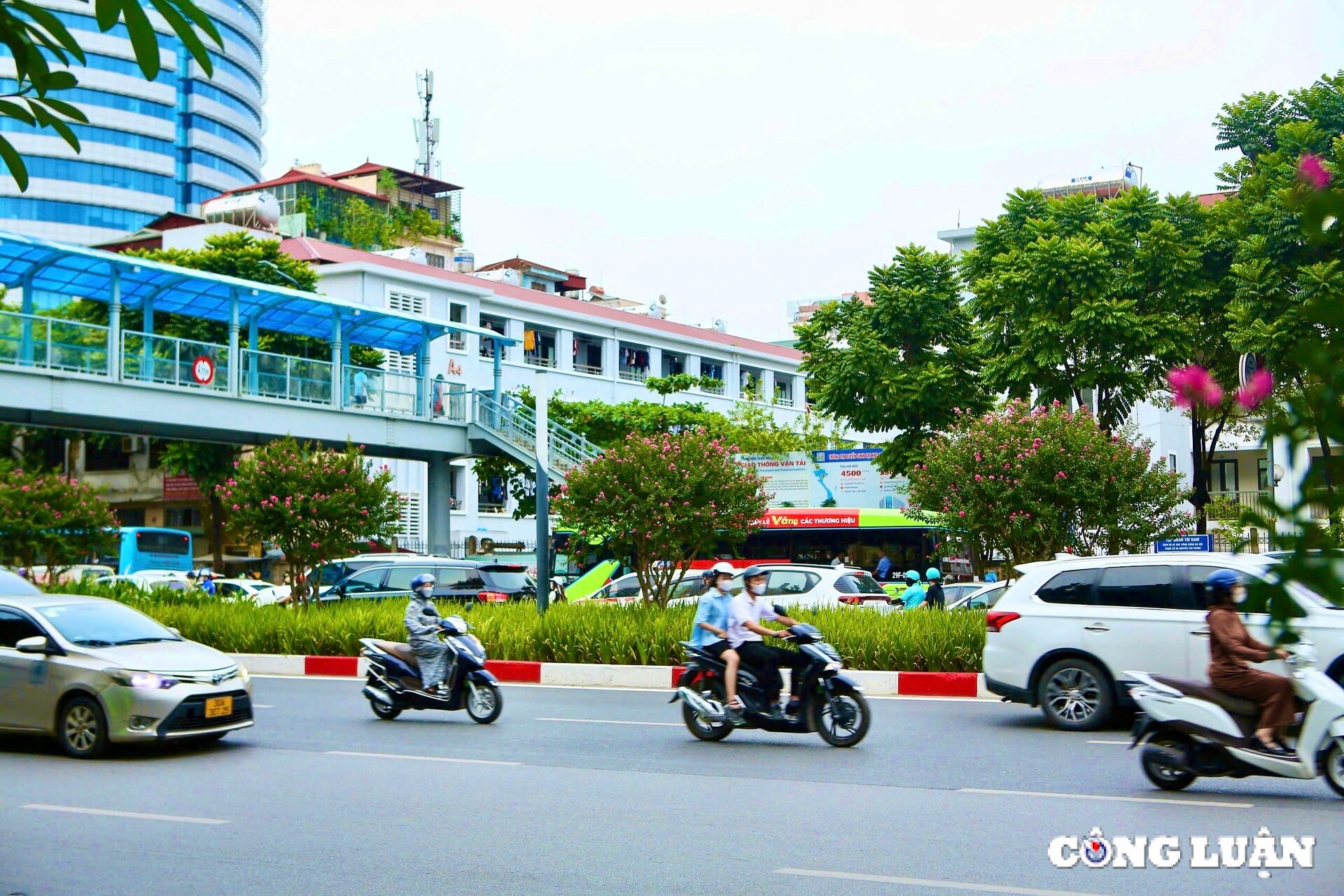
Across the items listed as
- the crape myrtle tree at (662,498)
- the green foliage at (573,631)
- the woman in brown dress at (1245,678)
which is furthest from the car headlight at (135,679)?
the crape myrtle tree at (662,498)

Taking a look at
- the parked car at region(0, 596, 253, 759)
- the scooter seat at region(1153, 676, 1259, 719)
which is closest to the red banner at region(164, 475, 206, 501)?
the parked car at region(0, 596, 253, 759)

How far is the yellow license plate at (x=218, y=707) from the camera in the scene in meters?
11.4

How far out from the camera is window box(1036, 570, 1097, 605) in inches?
500

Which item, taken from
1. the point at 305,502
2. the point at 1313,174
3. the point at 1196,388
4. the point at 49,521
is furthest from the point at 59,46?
the point at 49,521

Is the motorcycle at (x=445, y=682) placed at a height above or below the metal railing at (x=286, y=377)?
below

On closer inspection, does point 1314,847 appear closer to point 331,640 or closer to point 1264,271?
point 331,640

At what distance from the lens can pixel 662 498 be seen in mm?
21781

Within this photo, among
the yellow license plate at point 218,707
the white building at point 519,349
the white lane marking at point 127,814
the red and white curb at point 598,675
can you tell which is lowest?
the red and white curb at point 598,675

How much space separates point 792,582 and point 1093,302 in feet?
39.9

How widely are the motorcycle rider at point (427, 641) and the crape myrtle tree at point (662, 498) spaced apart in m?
8.17

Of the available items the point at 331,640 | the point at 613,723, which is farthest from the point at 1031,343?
the point at 613,723

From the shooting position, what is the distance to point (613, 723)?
1364 cm

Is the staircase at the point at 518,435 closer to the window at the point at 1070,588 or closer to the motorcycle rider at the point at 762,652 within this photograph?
the window at the point at 1070,588

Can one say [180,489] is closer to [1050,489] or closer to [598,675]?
[598,675]
